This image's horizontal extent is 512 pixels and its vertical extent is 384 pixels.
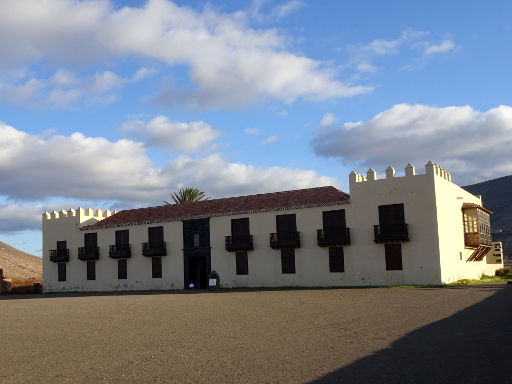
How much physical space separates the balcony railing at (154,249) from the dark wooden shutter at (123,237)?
76.7 inches

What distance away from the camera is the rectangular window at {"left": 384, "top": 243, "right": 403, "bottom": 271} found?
30.1 metres

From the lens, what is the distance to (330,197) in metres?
32.9

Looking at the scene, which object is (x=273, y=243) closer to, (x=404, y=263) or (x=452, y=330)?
(x=404, y=263)

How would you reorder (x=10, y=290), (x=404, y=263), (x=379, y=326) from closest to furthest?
(x=379, y=326), (x=404, y=263), (x=10, y=290)

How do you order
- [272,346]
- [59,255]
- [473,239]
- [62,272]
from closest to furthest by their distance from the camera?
[272,346] → [473,239] → [59,255] → [62,272]

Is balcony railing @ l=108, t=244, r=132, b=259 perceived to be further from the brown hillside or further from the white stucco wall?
the brown hillside

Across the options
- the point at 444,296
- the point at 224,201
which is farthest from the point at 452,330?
the point at 224,201

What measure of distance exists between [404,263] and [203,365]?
75.9 feet

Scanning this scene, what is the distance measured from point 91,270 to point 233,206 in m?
12.9

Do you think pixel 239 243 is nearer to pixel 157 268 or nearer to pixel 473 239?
pixel 157 268

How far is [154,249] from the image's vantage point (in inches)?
1474

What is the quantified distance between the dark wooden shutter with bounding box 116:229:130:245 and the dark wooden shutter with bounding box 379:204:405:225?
18.9 meters

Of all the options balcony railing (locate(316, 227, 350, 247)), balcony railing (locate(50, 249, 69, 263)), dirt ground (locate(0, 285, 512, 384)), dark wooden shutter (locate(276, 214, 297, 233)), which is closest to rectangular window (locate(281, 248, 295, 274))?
dark wooden shutter (locate(276, 214, 297, 233))

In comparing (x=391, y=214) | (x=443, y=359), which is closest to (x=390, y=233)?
(x=391, y=214)
